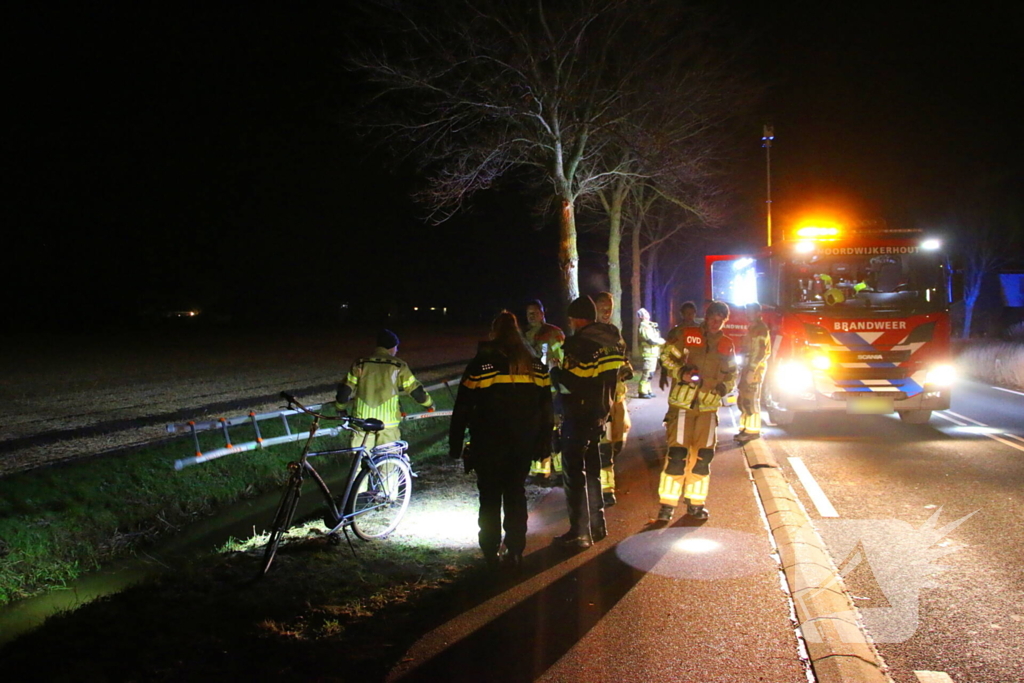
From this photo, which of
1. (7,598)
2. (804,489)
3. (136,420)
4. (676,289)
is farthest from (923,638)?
(676,289)

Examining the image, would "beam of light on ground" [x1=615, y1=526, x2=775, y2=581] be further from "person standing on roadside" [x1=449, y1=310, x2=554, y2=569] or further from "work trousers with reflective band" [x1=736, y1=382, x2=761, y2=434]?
A: "work trousers with reflective band" [x1=736, y1=382, x2=761, y2=434]

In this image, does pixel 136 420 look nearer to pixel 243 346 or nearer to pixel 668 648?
pixel 668 648

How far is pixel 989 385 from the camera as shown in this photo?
1880cm

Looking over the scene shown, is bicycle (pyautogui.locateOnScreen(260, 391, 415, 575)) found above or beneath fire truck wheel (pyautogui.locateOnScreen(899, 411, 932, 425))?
above

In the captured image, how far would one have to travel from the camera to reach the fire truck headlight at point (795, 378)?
11484 millimetres

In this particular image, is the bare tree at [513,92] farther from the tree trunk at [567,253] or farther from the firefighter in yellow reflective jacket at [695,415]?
the firefighter in yellow reflective jacket at [695,415]

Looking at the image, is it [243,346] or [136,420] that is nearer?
[136,420]

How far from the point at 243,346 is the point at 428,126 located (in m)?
21.2

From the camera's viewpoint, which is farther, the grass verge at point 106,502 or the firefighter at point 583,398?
the grass verge at point 106,502

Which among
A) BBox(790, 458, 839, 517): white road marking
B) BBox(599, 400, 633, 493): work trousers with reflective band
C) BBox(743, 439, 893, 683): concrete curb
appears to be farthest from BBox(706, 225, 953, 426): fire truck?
BBox(599, 400, 633, 493): work trousers with reflective band

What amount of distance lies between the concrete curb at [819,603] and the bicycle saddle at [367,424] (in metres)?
3.25

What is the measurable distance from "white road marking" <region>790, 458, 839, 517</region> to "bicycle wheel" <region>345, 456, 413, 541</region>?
3788 millimetres

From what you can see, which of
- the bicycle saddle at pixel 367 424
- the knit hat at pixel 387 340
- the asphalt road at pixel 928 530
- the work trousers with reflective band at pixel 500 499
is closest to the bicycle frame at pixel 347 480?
the bicycle saddle at pixel 367 424

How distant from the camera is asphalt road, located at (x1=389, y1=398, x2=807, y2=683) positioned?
13.4ft
